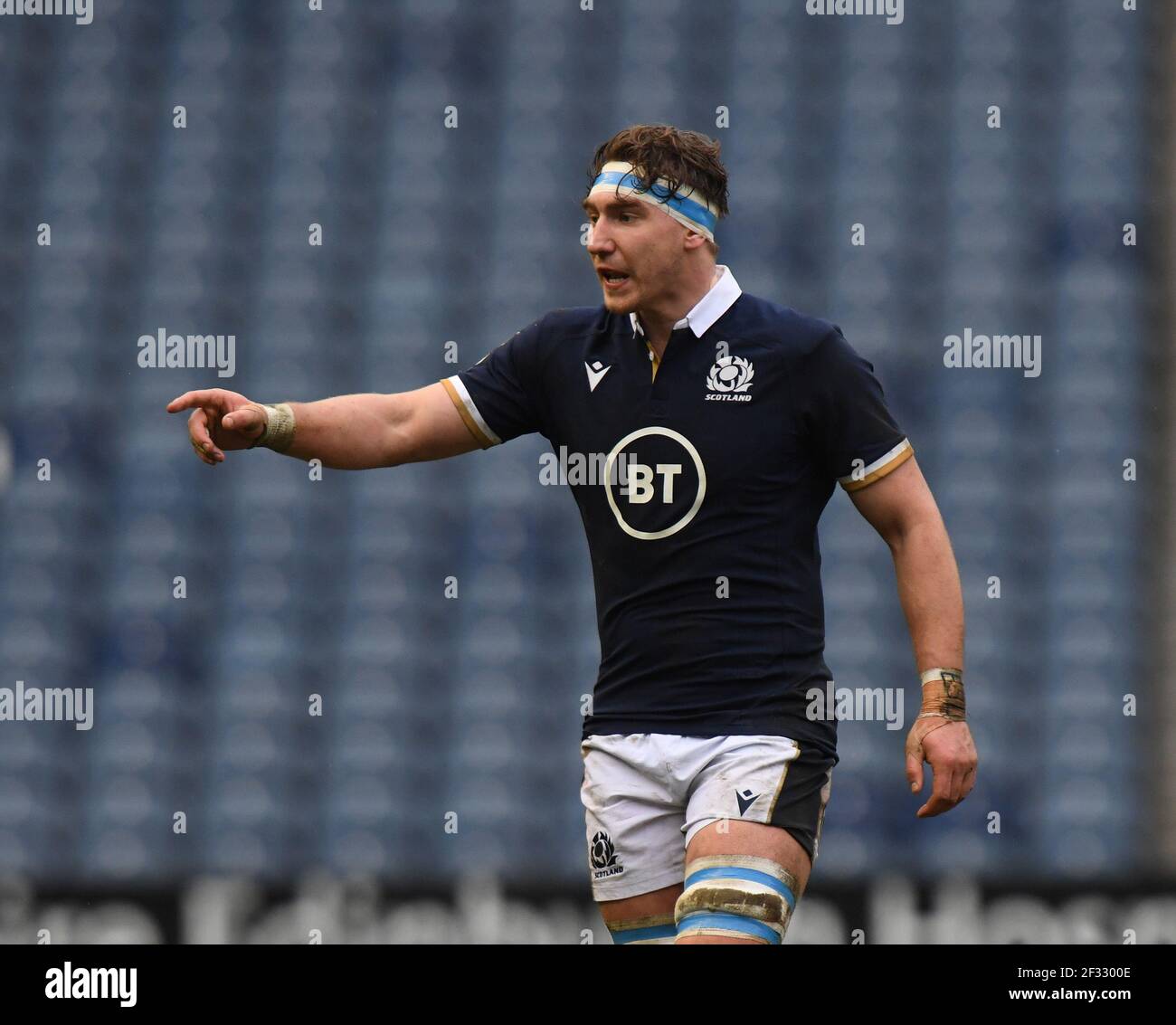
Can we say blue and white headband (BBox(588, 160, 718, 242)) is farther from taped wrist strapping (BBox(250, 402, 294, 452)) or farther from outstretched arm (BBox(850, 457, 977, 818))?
taped wrist strapping (BBox(250, 402, 294, 452))

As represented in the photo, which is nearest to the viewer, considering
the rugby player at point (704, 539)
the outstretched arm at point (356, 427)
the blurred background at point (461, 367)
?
the rugby player at point (704, 539)

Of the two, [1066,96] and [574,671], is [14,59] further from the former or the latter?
[1066,96]

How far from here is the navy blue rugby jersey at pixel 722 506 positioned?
4.15 m

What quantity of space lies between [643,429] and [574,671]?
441 cm

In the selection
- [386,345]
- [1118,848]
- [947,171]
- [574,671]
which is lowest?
[1118,848]

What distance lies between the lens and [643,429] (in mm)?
4223

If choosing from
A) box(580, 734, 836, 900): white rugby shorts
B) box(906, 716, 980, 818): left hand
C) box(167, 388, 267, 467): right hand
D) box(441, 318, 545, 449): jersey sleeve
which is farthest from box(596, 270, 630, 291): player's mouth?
box(906, 716, 980, 818): left hand

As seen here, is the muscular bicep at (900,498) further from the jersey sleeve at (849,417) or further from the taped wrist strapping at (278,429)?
the taped wrist strapping at (278,429)

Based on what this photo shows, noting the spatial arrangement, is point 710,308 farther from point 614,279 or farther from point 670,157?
point 670,157

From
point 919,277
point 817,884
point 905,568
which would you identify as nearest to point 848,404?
point 905,568

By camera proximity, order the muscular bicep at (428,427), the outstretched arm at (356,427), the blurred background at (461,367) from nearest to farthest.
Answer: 1. the outstretched arm at (356,427)
2. the muscular bicep at (428,427)
3. the blurred background at (461,367)

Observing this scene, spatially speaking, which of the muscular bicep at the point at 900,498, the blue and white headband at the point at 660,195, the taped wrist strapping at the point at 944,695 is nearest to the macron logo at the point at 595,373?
the blue and white headband at the point at 660,195

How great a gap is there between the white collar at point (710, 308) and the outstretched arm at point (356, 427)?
0.53 meters

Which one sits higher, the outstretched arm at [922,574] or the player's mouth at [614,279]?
the player's mouth at [614,279]
